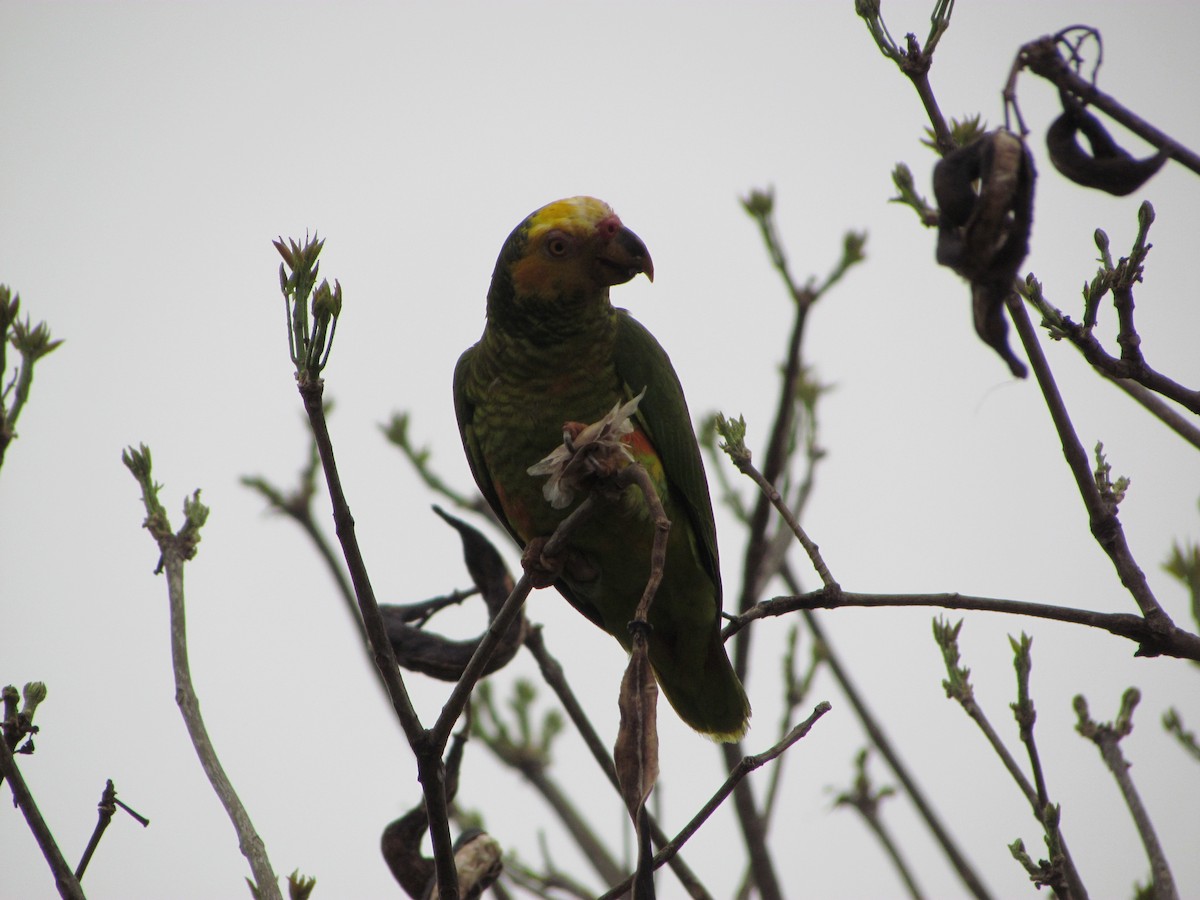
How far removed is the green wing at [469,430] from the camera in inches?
180

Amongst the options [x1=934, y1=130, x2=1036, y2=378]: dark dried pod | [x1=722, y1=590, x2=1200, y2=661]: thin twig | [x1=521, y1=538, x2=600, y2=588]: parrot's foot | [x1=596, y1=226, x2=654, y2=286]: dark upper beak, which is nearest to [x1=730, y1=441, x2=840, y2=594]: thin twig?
[x1=722, y1=590, x2=1200, y2=661]: thin twig

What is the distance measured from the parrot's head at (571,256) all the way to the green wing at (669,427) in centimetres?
26

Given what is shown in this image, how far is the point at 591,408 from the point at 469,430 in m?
0.66

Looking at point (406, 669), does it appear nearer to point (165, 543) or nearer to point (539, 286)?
point (165, 543)

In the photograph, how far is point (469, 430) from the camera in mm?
4555

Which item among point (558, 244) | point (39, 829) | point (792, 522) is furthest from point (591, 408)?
point (39, 829)

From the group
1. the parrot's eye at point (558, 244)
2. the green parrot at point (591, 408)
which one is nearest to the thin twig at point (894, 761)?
the green parrot at point (591, 408)

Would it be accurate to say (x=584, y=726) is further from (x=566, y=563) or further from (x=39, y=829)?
(x=39, y=829)

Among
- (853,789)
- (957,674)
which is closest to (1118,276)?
(957,674)

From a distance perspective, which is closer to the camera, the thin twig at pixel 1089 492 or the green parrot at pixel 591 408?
the thin twig at pixel 1089 492

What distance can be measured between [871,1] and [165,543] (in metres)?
2.30

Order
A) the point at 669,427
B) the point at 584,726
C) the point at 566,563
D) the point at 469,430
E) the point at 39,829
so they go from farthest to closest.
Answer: the point at 469,430 → the point at 669,427 → the point at 566,563 → the point at 584,726 → the point at 39,829

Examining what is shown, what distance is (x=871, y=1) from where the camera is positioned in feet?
8.98

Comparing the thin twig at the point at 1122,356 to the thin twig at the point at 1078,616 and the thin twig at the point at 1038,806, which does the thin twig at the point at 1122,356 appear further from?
the thin twig at the point at 1038,806
